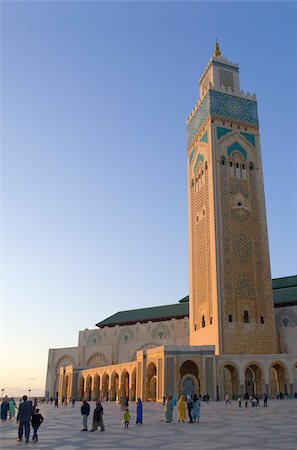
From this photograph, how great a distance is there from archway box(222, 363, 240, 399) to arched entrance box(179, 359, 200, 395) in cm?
→ 170

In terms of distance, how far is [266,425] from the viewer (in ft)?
34.9

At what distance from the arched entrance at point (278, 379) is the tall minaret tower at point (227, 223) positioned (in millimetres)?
1639

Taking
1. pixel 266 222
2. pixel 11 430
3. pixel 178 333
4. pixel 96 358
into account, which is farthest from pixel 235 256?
pixel 11 430

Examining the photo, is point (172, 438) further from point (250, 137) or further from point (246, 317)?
point (250, 137)

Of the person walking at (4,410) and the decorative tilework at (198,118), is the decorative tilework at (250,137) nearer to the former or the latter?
the decorative tilework at (198,118)

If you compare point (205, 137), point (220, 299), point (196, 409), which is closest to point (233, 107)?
point (205, 137)

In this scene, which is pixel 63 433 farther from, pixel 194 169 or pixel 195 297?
pixel 194 169

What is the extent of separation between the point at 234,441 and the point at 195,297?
85.5ft

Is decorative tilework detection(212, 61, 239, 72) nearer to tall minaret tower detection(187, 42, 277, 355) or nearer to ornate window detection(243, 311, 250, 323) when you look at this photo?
tall minaret tower detection(187, 42, 277, 355)

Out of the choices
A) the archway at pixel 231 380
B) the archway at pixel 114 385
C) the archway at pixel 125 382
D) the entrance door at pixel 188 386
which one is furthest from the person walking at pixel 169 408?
the archway at pixel 114 385

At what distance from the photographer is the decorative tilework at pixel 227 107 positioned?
34656mm

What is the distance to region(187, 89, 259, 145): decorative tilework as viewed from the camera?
34.7 m

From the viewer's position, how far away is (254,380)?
28.2 m

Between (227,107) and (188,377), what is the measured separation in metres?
20.7
